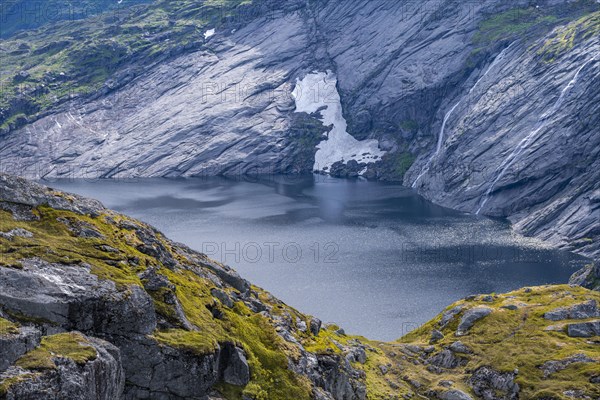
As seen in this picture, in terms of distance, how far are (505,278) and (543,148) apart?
243 ft

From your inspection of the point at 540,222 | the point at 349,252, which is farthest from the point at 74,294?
the point at 540,222

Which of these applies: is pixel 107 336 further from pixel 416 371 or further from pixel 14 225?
pixel 416 371

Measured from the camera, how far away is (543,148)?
189625mm

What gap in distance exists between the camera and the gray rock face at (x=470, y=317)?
2472 inches

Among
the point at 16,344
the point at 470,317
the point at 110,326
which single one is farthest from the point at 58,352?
the point at 470,317

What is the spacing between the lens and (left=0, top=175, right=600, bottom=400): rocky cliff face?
27.4m

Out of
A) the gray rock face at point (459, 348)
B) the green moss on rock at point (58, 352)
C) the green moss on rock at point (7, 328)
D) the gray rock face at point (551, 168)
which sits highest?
the gray rock face at point (551, 168)

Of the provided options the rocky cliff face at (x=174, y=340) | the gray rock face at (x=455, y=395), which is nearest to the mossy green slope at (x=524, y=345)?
the rocky cliff face at (x=174, y=340)

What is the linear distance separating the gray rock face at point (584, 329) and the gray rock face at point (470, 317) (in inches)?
282

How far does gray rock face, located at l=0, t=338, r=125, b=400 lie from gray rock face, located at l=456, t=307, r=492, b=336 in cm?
3946

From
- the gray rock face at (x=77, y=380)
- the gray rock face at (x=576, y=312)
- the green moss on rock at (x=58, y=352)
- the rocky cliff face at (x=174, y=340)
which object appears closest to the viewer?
the gray rock face at (x=77, y=380)

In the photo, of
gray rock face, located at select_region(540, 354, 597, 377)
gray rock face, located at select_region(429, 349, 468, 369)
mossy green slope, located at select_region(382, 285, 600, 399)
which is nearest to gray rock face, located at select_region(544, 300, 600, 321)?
mossy green slope, located at select_region(382, 285, 600, 399)

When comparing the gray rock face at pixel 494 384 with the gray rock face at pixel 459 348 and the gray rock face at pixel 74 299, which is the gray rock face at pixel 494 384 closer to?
the gray rock face at pixel 459 348

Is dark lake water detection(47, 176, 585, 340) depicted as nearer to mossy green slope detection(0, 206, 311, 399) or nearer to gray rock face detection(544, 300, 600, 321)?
gray rock face detection(544, 300, 600, 321)
